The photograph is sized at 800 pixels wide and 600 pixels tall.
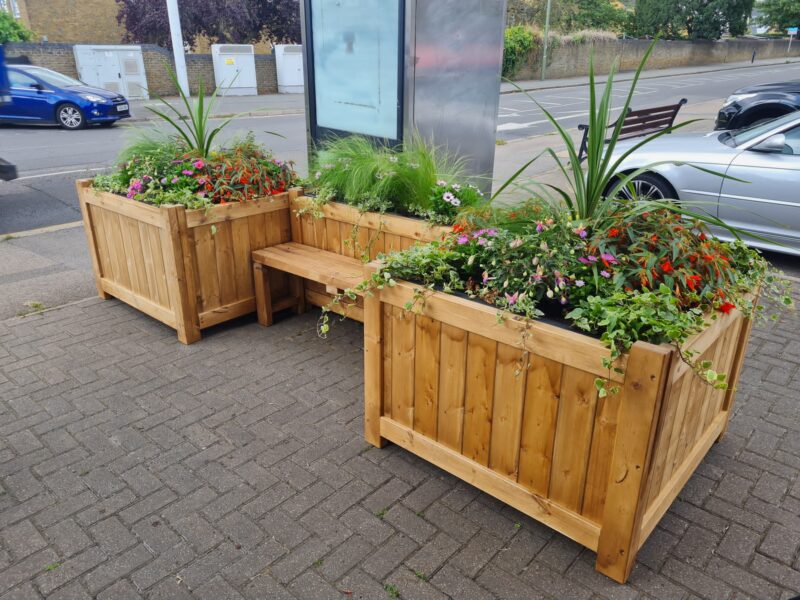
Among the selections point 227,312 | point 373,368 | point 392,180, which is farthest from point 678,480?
point 227,312

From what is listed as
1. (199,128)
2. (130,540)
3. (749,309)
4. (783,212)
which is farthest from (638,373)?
(783,212)

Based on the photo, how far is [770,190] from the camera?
5.74m

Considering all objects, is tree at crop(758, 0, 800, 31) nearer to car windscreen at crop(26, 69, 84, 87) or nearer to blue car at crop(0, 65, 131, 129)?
blue car at crop(0, 65, 131, 129)

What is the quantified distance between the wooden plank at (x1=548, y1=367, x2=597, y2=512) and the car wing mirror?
4.67 metres

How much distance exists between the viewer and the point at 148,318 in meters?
4.86

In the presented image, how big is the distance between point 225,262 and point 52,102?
44.0 feet

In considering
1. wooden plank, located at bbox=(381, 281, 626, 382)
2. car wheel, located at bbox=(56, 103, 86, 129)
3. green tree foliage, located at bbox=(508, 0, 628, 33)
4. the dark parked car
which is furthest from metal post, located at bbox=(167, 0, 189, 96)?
green tree foliage, located at bbox=(508, 0, 628, 33)

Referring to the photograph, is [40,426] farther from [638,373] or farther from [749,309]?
[749,309]

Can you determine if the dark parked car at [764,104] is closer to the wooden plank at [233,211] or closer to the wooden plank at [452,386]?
the wooden plank at [233,211]

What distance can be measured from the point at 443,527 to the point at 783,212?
15.7ft

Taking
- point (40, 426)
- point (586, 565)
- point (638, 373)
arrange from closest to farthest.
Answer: point (638, 373) < point (586, 565) < point (40, 426)

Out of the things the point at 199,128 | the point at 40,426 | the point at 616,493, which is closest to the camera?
the point at 616,493

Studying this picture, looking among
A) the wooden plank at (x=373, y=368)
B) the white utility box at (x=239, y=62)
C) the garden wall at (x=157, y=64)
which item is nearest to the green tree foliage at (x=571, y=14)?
the garden wall at (x=157, y=64)

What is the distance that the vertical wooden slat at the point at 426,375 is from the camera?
9.22 feet
